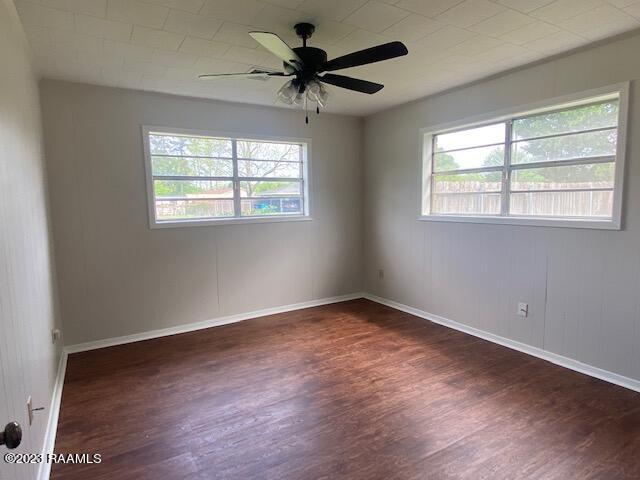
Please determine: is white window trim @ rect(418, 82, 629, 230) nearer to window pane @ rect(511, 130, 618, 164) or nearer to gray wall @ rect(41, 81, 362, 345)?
window pane @ rect(511, 130, 618, 164)

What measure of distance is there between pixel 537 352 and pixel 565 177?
1.52 meters

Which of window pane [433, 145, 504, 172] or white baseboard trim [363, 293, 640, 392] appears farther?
window pane [433, 145, 504, 172]

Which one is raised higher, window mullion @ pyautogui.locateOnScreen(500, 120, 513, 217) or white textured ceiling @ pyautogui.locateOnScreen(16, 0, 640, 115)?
white textured ceiling @ pyautogui.locateOnScreen(16, 0, 640, 115)

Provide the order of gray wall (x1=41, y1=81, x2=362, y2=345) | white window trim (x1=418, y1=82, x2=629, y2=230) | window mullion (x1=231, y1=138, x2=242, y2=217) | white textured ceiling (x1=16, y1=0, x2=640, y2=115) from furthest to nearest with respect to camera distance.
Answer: window mullion (x1=231, y1=138, x2=242, y2=217) → gray wall (x1=41, y1=81, x2=362, y2=345) → white window trim (x1=418, y1=82, x2=629, y2=230) → white textured ceiling (x1=16, y1=0, x2=640, y2=115)

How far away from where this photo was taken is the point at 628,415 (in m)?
2.28

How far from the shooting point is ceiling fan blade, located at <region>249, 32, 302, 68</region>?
1.78 m

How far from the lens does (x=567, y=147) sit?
9.73 ft

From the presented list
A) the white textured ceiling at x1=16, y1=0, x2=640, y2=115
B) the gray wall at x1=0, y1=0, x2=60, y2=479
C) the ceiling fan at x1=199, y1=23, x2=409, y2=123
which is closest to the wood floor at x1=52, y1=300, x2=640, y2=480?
the gray wall at x1=0, y1=0, x2=60, y2=479

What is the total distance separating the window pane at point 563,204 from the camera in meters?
2.78

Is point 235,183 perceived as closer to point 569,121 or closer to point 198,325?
point 198,325

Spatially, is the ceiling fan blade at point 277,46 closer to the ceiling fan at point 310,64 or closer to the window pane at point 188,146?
the ceiling fan at point 310,64

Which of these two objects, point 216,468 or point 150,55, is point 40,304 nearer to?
point 216,468

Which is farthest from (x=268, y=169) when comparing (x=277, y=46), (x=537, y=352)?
(x=537, y=352)

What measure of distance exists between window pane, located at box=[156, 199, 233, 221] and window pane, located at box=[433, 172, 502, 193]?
2420mm
